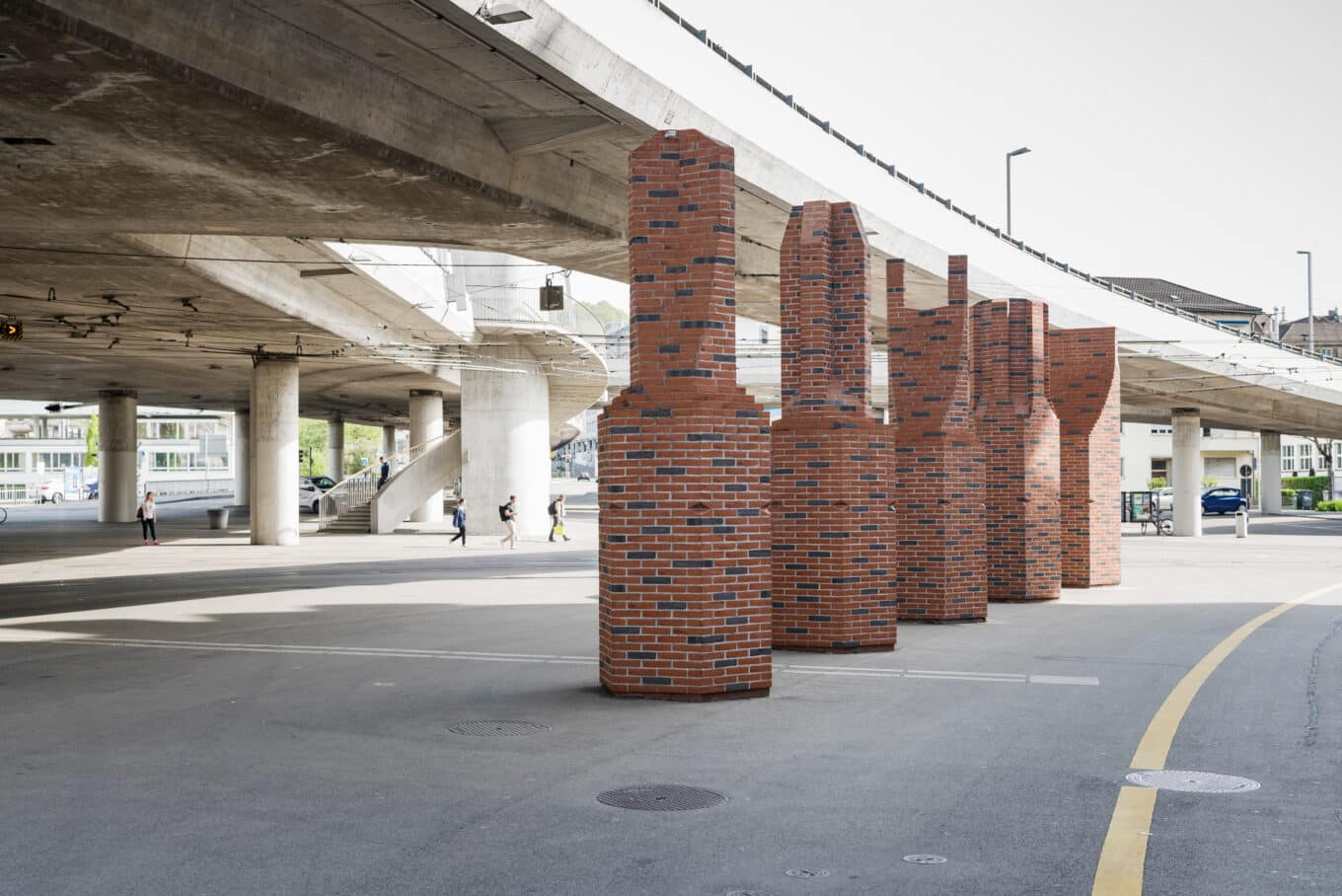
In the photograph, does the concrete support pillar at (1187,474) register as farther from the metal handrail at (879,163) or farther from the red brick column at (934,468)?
the red brick column at (934,468)

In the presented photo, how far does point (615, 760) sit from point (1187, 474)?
4869 centimetres

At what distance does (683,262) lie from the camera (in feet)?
35.4

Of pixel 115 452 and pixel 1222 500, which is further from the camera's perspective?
pixel 1222 500

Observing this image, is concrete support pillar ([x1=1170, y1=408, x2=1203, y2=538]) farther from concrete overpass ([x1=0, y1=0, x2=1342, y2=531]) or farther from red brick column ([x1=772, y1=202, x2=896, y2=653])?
red brick column ([x1=772, y1=202, x2=896, y2=653])

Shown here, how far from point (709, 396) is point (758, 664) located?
2.34 metres

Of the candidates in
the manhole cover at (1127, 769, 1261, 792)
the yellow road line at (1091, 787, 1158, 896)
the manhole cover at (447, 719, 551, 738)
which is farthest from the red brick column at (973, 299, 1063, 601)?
the yellow road line at (1091, 787, 1158, 896)

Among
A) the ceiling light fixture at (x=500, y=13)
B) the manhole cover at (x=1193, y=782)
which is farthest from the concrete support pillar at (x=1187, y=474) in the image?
the manhole cover at (x=1193, y=782)

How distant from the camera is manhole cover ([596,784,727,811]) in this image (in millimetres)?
6992

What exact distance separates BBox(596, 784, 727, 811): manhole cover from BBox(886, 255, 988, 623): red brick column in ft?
32.8

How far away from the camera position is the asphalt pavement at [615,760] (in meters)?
5.87

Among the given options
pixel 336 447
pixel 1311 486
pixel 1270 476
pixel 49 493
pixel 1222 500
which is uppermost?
pixel 336 447

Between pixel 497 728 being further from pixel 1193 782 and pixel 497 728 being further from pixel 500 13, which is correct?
pixel 500 13

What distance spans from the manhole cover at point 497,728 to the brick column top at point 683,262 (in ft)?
10.1

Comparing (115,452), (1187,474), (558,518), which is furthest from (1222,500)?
(115,452)
